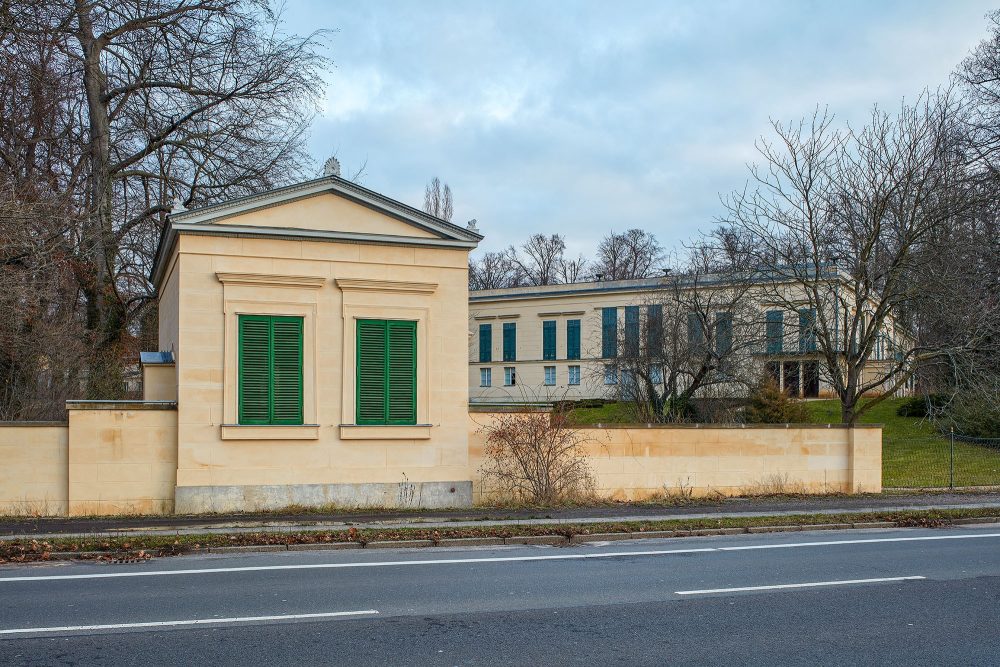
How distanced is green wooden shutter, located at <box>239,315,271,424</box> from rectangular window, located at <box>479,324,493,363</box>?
60675mm

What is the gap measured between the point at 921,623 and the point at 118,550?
9664 mm

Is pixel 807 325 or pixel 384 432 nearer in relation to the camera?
pixel 384 432

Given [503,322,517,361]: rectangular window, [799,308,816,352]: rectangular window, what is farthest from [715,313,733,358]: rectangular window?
[503,322,517,361]: rectangular window

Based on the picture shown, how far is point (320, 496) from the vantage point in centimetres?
1828

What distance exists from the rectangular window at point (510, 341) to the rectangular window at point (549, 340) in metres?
2.46

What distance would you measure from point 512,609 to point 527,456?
32.9 ft

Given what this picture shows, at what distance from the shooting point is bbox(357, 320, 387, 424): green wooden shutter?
18.7m

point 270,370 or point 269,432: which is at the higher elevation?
point 270,370

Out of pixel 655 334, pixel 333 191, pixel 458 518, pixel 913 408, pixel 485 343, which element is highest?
pixel 333 191

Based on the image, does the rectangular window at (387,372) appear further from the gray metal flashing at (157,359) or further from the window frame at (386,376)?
the gray metal flashing at (157,359)

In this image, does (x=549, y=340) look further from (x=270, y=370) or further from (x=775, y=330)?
(x=270, y=370)

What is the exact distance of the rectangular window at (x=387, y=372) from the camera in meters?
18.8

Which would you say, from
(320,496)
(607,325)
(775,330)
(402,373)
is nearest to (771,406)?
(775,330)

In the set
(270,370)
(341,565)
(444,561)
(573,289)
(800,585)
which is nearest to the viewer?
(800,585)
